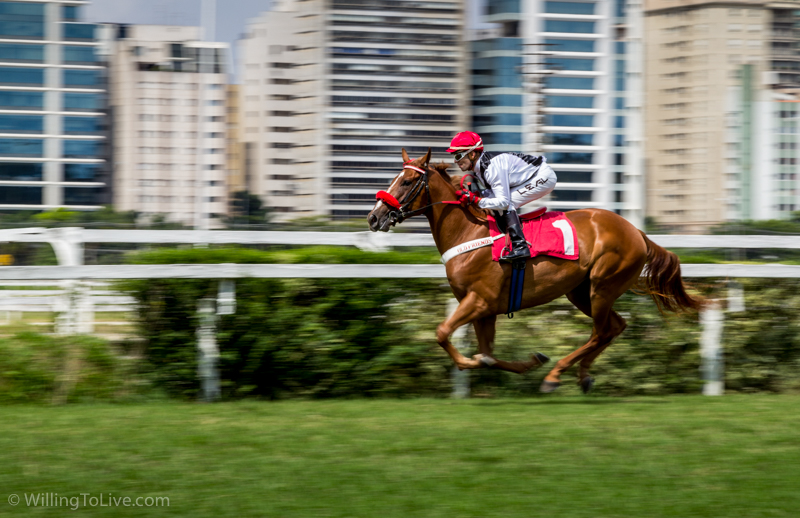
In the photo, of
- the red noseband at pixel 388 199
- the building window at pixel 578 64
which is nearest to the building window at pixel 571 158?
the building window at pixel 578 64

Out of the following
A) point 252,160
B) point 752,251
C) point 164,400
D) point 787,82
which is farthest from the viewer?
point 252,160

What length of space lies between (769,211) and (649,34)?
26.7m

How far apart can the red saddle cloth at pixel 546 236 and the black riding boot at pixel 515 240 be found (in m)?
0.04

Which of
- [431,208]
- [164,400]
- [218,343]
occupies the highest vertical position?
[431,208]

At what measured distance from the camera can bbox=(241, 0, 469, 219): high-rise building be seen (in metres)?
55.8

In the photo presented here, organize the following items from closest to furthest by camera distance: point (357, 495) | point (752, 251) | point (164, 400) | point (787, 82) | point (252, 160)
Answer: point (357, 495)
point (164, 400)
point (752, 251)
point (787, 82)
point (252, 160)

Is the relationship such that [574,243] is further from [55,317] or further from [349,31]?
[349,31]

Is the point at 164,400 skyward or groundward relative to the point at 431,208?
groundward

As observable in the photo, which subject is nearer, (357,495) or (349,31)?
(357,495)

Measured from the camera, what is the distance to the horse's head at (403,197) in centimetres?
535

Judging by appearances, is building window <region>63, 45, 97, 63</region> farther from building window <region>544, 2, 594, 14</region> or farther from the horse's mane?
the horse's mane

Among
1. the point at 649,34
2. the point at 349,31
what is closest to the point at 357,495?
the point at 349,31

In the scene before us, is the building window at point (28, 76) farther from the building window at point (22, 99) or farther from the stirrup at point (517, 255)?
the stirrup at point (517, 255)

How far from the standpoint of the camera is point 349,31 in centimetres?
5772
